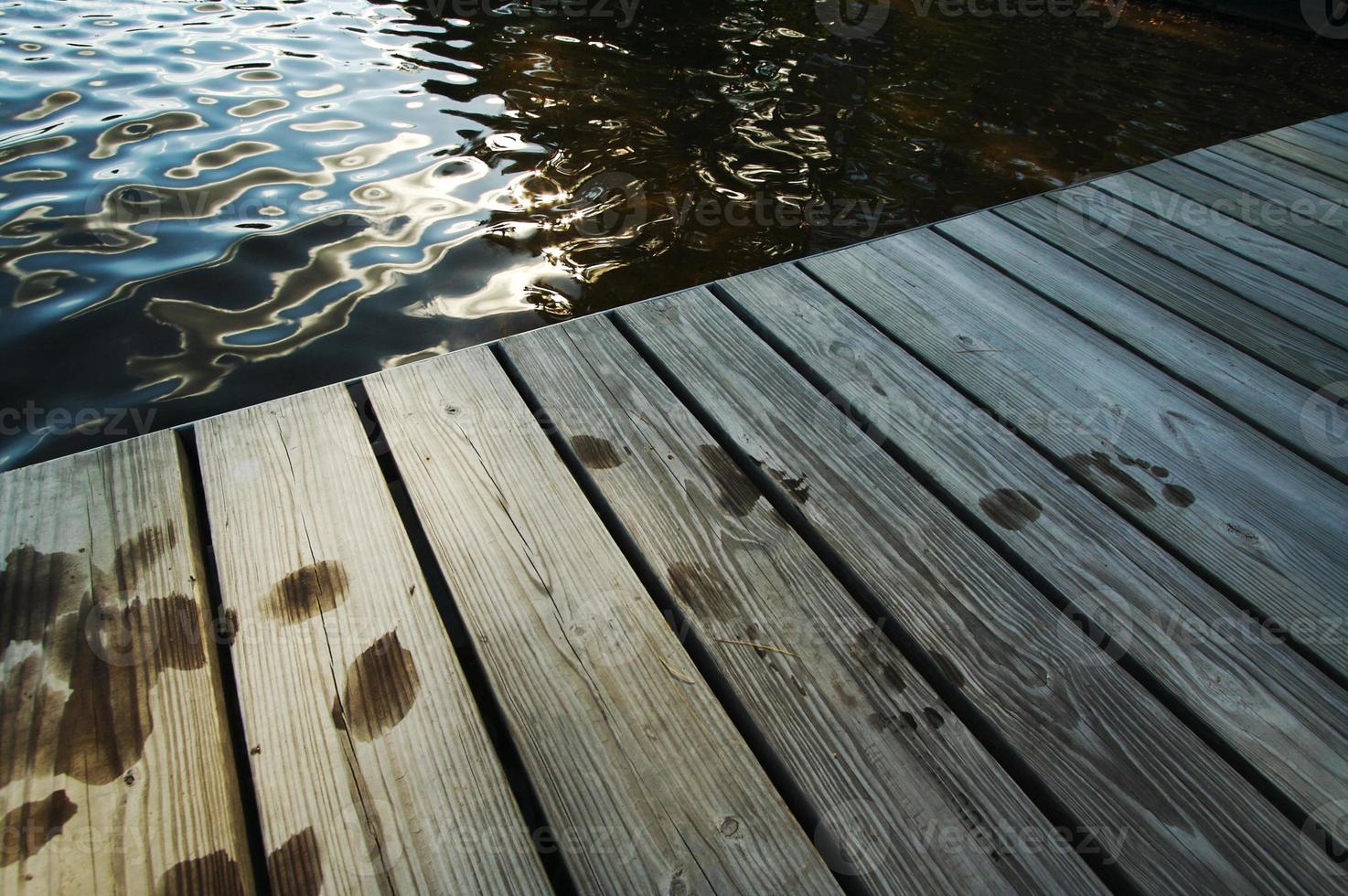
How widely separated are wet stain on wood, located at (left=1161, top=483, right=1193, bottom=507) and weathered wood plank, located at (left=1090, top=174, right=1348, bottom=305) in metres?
0.97

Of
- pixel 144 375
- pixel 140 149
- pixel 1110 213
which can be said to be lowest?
pixel 144 375

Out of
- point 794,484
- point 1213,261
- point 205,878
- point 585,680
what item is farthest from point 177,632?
point 1213,261

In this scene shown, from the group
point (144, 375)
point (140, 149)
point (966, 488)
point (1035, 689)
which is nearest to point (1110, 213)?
point (966, 488)

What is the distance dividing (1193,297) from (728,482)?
1.41 m

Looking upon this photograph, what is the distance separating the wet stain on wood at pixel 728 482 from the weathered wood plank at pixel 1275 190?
81.0 inches

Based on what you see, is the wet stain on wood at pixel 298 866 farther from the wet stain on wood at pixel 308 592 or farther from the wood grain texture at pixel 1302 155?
the wood grain texture at pixel 1302 155

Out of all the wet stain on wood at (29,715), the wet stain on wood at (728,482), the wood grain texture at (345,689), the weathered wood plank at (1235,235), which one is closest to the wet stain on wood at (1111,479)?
the wet stain on wood at (728,482)

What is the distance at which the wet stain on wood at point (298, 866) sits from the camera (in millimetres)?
862

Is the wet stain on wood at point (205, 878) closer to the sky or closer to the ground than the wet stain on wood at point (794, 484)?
closer to the ground

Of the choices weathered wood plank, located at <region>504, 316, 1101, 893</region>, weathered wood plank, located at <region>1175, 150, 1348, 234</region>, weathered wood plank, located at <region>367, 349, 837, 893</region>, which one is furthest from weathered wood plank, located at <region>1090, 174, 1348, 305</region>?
weathered wood plank, located at <region>367, 349, 837, 893</region>

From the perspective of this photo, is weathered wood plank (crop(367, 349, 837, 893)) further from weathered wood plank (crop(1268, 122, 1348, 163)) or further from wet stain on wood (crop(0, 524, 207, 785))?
weathered wood plank (crop(1268, 122, 1348, 163))

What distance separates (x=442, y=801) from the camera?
931 millimetres

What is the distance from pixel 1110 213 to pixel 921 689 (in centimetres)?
185

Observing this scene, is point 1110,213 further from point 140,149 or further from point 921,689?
point 140,149
